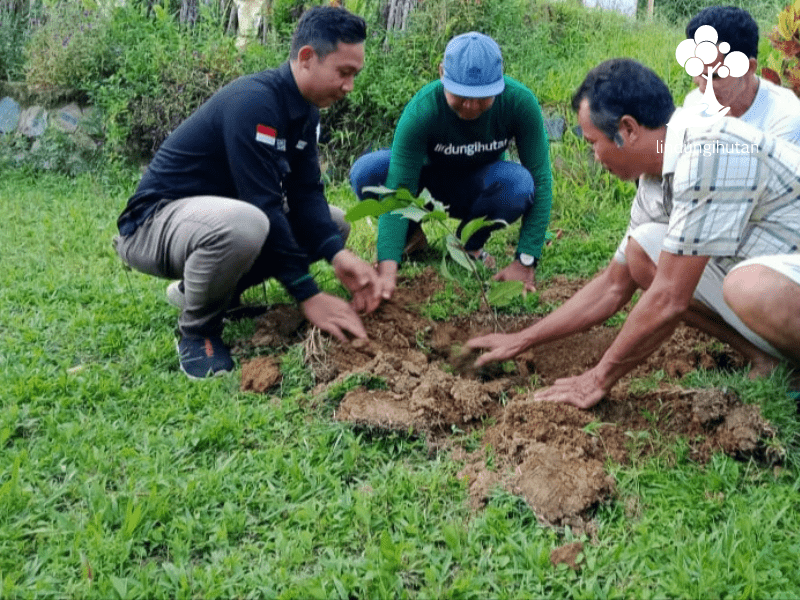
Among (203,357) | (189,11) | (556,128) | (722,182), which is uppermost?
(722,182)

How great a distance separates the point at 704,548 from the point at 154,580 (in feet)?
4.76

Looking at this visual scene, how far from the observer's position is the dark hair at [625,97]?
8.77 ft

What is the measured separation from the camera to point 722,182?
2.54 metres

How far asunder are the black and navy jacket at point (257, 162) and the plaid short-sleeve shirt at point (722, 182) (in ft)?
4.90

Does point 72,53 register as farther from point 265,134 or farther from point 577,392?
point 577,392

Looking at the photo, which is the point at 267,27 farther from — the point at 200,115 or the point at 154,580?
the point at 154,580

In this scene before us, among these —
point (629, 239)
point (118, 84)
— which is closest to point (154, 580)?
point (629, 239)

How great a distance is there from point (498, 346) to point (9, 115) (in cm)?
581

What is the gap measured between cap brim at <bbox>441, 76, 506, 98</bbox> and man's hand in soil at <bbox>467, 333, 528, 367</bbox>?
110 cm

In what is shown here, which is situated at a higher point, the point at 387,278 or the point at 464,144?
the point at 464,144

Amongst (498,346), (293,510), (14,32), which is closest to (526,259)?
(498,346)

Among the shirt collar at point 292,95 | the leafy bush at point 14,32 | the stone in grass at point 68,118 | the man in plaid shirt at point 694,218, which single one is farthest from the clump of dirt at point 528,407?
the leafy bush at point 14,32

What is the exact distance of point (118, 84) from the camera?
22.3 feet

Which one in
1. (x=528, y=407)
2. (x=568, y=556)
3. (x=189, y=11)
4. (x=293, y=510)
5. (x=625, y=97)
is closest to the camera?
(x=568, y=556)
